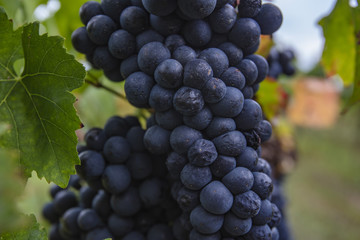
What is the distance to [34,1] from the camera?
3.21ft

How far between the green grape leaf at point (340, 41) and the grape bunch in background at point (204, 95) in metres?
0.45

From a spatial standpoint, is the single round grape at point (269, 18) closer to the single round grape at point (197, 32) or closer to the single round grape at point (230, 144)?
the single round grape at point (197, 32)

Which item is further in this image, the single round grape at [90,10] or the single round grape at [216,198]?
the single round grape at [90,10]

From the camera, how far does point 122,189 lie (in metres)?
0.65

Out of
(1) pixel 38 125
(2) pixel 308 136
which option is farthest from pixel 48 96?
(2) pixel 308 136

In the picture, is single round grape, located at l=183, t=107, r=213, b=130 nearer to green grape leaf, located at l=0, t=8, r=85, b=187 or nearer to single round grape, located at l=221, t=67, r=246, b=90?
single round grape, located at l=221, t=67, r=246, b=90

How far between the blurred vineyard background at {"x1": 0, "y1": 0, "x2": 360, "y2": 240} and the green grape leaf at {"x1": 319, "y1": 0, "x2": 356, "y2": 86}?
0.54ft

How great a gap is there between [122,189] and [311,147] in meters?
7.16

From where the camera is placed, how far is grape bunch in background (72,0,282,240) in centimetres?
55

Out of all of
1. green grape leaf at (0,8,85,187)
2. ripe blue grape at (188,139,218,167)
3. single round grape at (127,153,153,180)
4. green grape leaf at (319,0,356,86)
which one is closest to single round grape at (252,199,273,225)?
ripe blue grape at (188,139,218,167)

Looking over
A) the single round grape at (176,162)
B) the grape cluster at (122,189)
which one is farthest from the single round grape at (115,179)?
the single round grape at (176,162)

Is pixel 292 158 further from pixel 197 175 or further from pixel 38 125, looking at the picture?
pixel 38 125

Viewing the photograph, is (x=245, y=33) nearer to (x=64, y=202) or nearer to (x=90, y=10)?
(x=90, y=10)

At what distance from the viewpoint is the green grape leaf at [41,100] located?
58 cm
